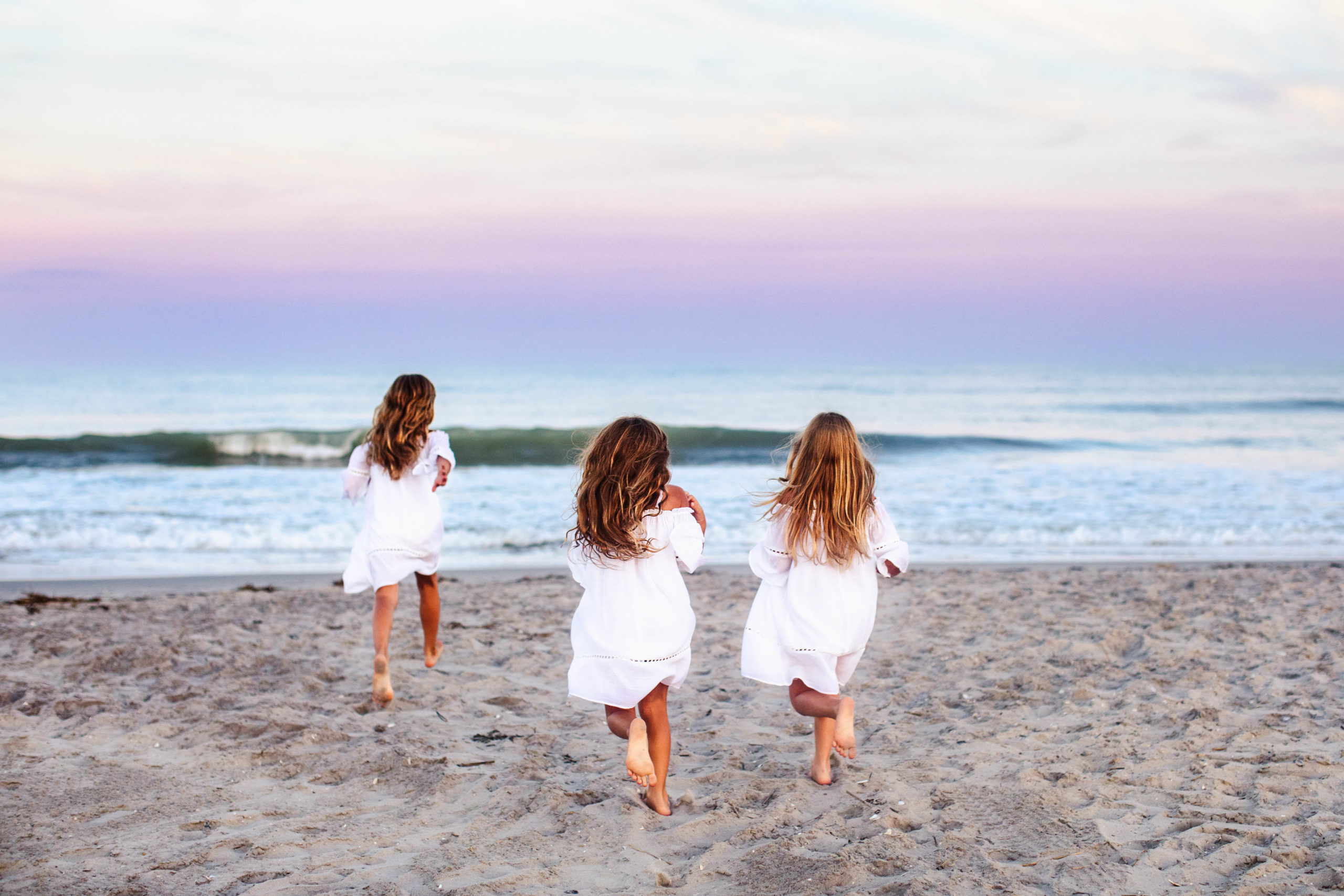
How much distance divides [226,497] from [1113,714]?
10829 mm

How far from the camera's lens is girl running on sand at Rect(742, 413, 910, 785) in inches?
126

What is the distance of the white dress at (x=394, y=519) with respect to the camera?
442 cm

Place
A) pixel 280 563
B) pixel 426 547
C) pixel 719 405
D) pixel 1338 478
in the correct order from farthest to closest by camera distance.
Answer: pixel 719 405 → pixel 1338 478 → pixel 280 563 → pixel 426 547

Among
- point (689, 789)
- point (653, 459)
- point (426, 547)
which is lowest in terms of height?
point (689, 789)

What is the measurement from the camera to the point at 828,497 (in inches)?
125

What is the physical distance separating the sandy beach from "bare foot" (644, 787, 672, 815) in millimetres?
30

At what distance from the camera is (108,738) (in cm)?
382

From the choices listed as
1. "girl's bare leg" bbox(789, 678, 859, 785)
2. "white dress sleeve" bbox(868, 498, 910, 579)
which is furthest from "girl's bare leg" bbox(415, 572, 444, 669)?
"white dress sleeve" bbox(868, 498, 910, 579)

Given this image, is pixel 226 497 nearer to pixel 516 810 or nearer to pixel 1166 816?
pixel 516 810

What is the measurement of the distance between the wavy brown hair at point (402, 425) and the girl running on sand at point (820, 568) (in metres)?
1.90

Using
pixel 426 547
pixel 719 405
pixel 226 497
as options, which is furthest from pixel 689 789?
pixel 719 405

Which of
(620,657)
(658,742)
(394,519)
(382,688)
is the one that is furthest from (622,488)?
(382,688)

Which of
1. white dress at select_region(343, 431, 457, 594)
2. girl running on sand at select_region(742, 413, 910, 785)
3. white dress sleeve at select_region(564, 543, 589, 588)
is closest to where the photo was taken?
white dress sleeve at select_region(564, 543, 589, 588)

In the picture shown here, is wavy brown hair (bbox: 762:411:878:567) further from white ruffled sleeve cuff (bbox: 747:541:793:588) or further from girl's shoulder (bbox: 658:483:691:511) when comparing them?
girl's shoulder (bbox: 658:483:691:511)
